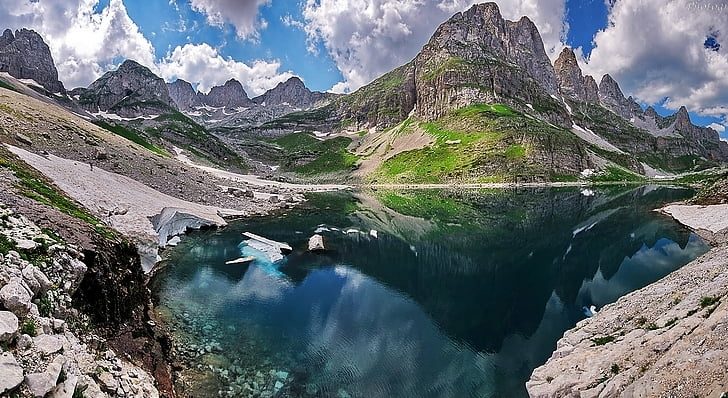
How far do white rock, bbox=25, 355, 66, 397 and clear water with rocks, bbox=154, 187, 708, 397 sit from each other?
962 centimetres

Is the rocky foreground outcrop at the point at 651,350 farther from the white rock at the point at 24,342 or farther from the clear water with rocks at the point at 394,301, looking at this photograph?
the white rock at the point at 24,342

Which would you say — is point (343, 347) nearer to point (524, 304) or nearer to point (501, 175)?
point (524, 304)

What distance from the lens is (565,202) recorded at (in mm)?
113812

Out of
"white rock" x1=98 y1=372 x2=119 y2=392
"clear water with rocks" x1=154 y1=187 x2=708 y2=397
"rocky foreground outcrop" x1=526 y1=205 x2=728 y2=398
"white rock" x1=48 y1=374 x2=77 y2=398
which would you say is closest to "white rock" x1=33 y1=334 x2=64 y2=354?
"white rock" x1=48 y1=374 x2=77 y2=398

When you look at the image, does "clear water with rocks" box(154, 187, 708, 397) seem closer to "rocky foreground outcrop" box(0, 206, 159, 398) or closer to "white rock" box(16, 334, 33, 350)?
"rocky foreground outcrop" box(0, 206, 159, 398)

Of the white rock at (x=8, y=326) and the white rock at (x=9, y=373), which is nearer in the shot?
the white rock at (x=9, y=373)

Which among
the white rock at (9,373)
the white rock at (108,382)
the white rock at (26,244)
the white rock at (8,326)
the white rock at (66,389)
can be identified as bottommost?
the white rock at (108,382)

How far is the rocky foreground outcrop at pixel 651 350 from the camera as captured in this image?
12.7 metres

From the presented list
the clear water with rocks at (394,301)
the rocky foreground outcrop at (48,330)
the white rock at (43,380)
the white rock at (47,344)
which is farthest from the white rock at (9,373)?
the clear water with rocks at (394,301)

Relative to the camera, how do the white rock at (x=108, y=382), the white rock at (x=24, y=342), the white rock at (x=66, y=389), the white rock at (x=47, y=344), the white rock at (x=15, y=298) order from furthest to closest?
the white rock at (x=108, y=382) → the white rock at (x=15, y=298) → the white rock at (x=47, y=344) → the white rock at (x=24, y=342) → the white rock at (x=66, y=389)

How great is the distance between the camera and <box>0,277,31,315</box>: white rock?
12891 mm

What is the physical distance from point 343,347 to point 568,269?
107ft

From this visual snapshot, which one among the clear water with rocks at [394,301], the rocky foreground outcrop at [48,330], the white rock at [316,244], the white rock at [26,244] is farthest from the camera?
the white rock at [316,244]

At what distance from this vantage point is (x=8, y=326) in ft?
39.0
